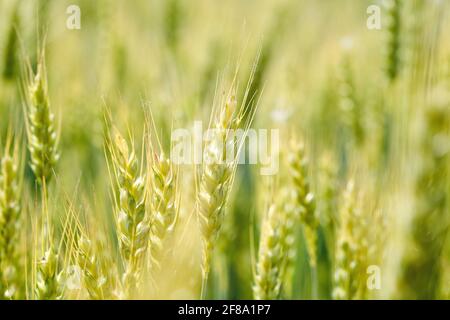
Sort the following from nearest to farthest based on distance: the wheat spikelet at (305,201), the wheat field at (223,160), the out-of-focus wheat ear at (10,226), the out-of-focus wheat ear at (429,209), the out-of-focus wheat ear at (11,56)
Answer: the out-of-focus wheat ear at (429,209), the wheat field at (223,160), the out-of-focus wheat ear at (10,226), the wheat spikelet at (305,201), the out-of-focus wheat ear at (11,56)

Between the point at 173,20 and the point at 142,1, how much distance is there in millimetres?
1223

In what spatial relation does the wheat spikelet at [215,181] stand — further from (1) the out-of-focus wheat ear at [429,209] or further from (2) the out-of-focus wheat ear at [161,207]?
(1) the out-of-focus wheat ear at [429,209]

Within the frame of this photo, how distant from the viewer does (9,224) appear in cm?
105

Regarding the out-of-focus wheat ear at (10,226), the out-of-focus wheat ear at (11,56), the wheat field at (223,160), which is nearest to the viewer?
the wheat field at (223,160)

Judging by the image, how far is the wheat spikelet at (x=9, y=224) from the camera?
1.04 m

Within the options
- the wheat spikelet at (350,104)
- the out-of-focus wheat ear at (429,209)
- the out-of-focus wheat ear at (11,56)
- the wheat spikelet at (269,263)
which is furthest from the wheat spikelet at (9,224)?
the wheat spikelet at (350,104)

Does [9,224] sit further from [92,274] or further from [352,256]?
[352,256]

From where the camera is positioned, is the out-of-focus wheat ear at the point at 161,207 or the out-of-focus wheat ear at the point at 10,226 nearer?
the out-of-focus wheat ear at the point at 161,207

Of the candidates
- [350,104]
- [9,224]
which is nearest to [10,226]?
[9,224]

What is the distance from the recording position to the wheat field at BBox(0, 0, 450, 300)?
0.85 m

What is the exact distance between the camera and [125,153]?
88 cm
